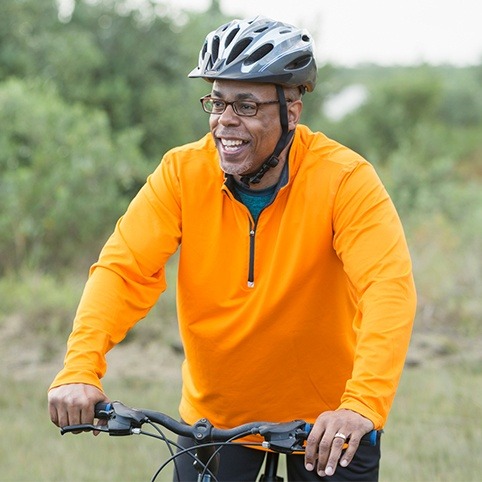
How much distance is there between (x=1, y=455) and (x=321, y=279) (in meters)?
4.17

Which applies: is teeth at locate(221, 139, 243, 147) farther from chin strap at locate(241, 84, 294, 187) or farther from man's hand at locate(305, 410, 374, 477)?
man's hand at locate(305, 410, 374, 477)

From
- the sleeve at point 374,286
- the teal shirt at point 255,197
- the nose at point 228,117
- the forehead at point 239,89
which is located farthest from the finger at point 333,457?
the forehead at point 239,89

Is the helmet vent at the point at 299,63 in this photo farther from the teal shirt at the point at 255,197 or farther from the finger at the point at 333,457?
the finger at the point at 333,457

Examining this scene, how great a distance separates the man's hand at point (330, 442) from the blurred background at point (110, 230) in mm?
3953

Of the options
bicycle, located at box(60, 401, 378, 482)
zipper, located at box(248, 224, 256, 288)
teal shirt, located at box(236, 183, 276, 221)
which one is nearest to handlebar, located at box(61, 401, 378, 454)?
bicycle, located at box(60, 401, 378, 482)

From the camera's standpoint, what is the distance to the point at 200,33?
26375 mm

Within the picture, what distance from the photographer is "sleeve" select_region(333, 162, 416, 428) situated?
3117 millimetres

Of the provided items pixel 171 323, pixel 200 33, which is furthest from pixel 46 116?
pixel 200 33

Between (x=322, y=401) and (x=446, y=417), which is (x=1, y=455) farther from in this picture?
(x=322, y=401)

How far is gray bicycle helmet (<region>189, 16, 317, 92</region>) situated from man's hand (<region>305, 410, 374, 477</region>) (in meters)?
1.30

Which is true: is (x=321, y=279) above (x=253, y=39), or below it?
below

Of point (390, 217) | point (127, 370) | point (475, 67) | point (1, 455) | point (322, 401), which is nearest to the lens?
point (390, 217)

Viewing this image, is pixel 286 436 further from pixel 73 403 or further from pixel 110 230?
pixel 110 230

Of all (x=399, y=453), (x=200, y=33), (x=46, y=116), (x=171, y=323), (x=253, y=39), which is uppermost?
(x=200, y=33)
